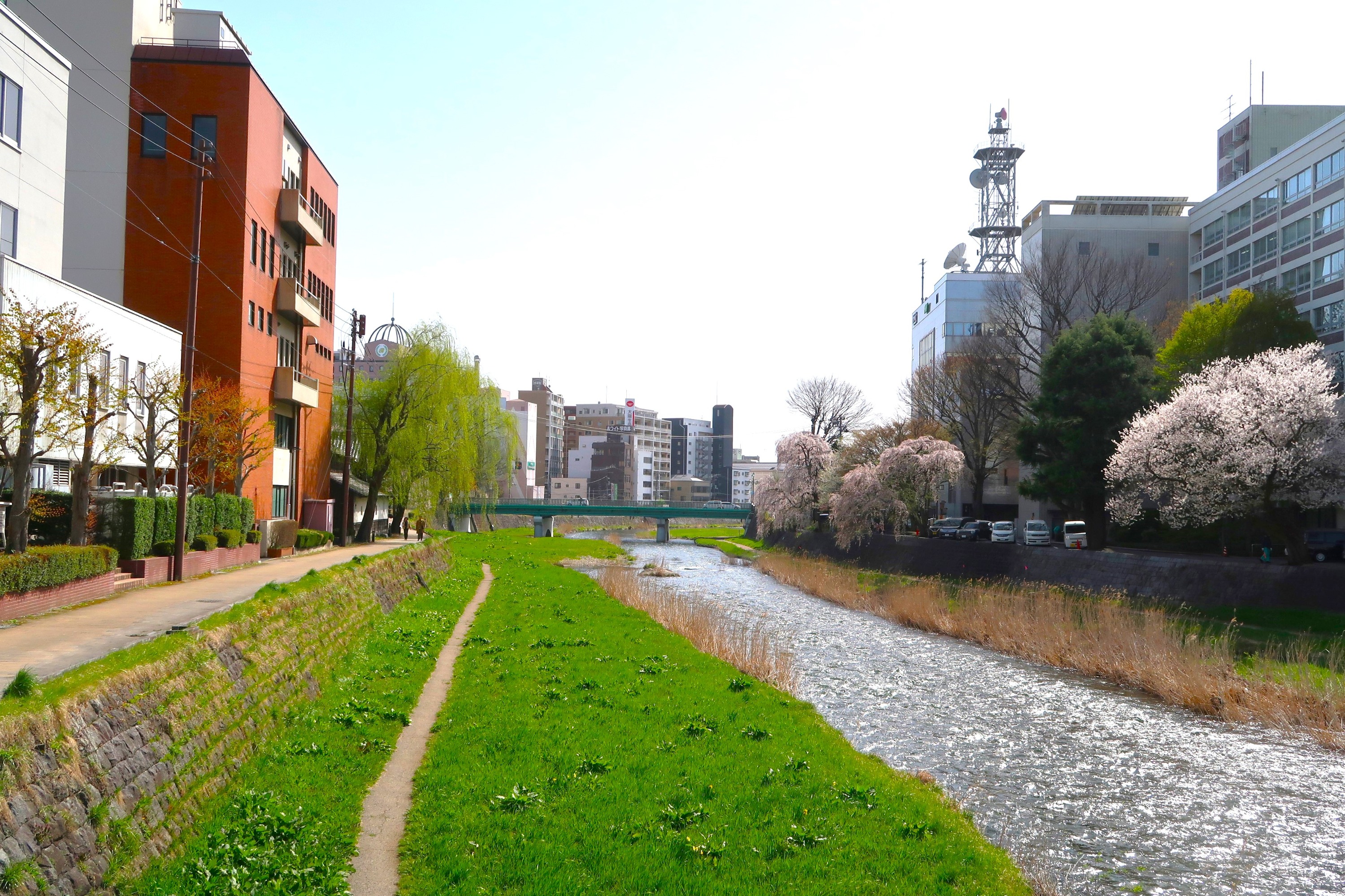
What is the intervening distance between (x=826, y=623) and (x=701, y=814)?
24.7 meters

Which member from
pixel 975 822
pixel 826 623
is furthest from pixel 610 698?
pixel 826 623

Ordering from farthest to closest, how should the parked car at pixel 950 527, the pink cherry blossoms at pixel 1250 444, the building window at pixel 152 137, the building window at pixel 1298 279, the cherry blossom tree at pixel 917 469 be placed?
the parked car at pixel 950 527 < the cherry blossom tree at pixel 917 469 < the building window at pixel 1298 279 < the building window at pixel 152 137 < the pink cherry blossoms at pixel 1250 444

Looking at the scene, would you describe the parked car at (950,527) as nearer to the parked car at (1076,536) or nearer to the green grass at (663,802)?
the parked car at (1076,536)

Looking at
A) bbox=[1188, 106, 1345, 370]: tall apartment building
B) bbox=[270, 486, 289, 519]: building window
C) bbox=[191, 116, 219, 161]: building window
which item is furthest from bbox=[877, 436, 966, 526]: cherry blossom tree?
bbox=[191, 116, 219, 161]: building window

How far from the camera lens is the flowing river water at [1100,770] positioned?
40.0 feet

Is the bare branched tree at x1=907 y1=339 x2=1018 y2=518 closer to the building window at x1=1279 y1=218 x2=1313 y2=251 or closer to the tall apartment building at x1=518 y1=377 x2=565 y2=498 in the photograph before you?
the building window at x1=1279 y1=218 x2=1313 y2=251

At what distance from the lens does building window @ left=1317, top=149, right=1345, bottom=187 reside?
5069cm

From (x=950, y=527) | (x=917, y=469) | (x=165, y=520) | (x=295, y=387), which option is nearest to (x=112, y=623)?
(x=165, y=520)

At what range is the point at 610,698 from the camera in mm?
16891

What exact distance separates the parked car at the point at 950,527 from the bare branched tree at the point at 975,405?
159 centimetres

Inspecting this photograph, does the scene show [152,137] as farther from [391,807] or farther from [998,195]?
[998,195]

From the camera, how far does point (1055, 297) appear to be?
5847 cm

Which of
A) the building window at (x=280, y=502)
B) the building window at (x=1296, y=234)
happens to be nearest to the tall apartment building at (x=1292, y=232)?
the building window at (x=1296, y=234)

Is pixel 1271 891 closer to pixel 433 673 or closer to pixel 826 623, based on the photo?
pixel 433 673
